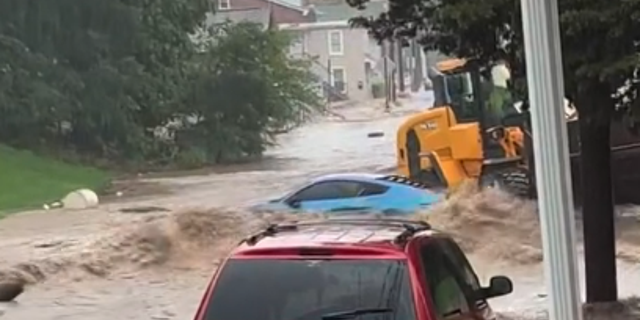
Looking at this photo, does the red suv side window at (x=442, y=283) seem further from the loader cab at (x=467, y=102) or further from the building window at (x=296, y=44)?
the building window at (x=296, y=44)

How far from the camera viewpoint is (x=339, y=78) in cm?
2903

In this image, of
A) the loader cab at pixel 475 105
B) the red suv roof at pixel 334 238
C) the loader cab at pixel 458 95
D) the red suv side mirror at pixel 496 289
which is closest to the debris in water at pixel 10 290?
the loader cab at pixel 475 105

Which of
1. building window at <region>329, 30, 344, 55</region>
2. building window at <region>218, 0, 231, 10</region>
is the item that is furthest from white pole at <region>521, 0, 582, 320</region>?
building window at <region>218, 0, 231, 10</region>

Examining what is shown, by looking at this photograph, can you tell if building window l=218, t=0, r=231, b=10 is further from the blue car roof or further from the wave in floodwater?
the wave in floodwater

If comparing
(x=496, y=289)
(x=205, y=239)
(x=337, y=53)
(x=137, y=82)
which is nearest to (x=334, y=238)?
(x=496, y=289)

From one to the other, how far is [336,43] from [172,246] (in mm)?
9489

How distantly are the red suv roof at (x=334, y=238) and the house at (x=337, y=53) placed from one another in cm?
1550

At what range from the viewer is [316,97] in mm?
30375

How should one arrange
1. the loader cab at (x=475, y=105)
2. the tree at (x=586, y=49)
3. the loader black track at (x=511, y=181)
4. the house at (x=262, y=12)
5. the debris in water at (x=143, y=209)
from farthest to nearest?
the house at (x=262, y=12)
the debris in water at (x=143, y=209)
the loader cab at (x=475, y=105)
the loader black track at (x=511, y=181)
the tree at (x=586, y=49)

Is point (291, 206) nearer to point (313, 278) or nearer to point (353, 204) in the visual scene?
point (353, 204)

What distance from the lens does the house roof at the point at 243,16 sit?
3145 cm

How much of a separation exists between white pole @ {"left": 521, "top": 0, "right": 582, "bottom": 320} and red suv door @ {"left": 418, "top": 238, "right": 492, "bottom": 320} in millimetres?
447

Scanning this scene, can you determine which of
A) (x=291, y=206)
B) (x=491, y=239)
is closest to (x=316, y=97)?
(x=291, y=206)

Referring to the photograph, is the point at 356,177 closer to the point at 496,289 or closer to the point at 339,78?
the point at 339,78
